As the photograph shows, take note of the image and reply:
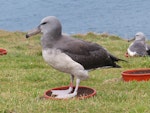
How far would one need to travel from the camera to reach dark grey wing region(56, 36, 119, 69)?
7637 millimetres

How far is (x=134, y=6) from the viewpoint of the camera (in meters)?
74.9

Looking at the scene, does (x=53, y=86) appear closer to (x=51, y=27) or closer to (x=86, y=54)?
(x=86, y=54)

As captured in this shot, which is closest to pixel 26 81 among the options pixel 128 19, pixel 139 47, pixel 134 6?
pixel 139 47

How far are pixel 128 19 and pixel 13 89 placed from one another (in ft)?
166

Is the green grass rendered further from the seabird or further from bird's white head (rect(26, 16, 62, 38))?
the seabird

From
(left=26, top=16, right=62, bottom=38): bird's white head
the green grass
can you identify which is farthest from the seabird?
(left=26, top=16, right=62, bottom=38): bird's white head

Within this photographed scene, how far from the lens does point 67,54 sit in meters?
7.54

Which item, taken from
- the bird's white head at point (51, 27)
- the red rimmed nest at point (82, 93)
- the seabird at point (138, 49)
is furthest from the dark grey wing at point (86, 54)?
the seabird at point (138, 49)

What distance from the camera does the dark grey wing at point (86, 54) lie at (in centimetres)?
764

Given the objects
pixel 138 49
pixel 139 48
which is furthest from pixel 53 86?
pixel 139 48

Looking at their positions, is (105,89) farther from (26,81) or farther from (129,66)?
(129,66)

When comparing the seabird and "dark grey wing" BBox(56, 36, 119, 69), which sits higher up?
"dark grey wing" BBox(56, 36, 119, 69)

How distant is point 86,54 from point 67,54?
1.57 ft

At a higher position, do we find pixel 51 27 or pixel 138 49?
pixel 51 27
